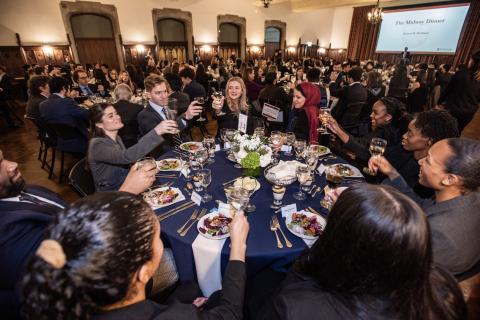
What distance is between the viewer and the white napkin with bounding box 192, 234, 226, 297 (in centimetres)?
145

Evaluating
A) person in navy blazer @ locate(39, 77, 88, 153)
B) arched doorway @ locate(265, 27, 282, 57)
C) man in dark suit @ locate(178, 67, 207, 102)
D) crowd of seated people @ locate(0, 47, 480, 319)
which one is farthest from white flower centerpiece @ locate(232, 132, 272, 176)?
arched doorway @ locate(265, 27, 282, 57)

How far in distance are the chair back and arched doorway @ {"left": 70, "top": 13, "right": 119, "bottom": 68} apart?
1219cm

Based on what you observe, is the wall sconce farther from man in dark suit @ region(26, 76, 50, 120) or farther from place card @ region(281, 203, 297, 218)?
place card @ region(281, 203, 297, 218)

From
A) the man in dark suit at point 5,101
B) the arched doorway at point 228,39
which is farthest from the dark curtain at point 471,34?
the man in dark suit at point 5,101

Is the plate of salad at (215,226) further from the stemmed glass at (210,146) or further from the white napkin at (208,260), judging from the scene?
the stemmed glass at (210,146)

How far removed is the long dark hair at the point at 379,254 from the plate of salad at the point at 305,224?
62cm

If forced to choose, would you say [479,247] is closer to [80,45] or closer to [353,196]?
[353,196]

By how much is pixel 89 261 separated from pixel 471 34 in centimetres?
1793

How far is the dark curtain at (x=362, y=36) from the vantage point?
16109 mm

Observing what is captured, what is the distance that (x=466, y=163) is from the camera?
1297 mm

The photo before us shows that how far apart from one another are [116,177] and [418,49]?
58.6 ft

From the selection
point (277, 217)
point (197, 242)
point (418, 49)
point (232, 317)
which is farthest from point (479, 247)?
point (418, 49)

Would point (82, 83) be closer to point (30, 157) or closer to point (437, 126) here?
point (30, 157)

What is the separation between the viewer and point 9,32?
9555 mm
